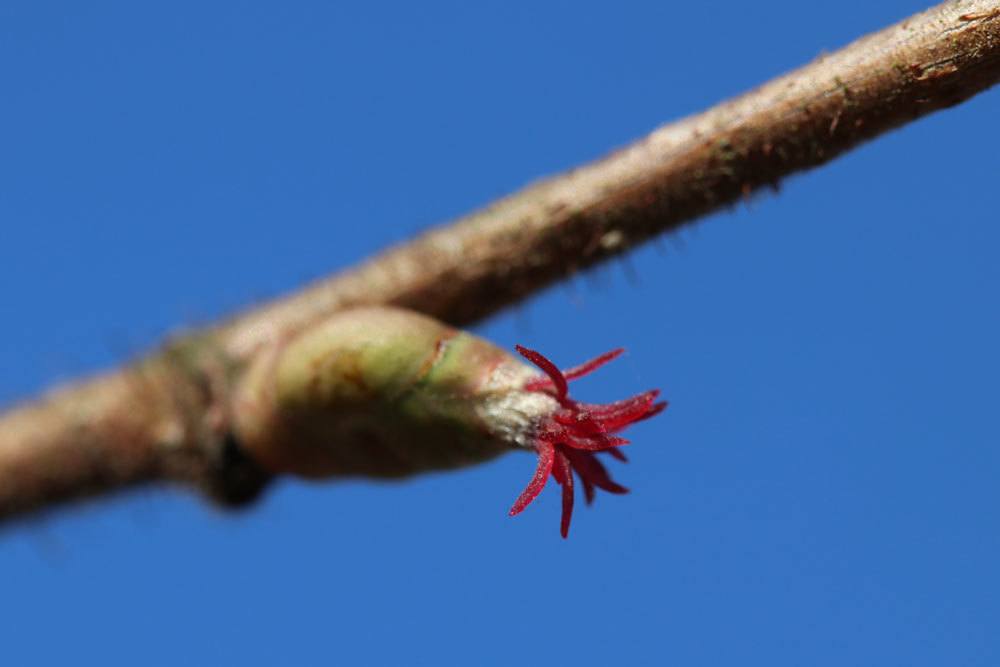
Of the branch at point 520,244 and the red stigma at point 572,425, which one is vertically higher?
the branch at point 520,244

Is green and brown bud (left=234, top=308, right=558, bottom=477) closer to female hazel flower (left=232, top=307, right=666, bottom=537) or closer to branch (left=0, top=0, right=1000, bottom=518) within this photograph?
female hazel flower (left=232, top=307, right=666, bottom=537)

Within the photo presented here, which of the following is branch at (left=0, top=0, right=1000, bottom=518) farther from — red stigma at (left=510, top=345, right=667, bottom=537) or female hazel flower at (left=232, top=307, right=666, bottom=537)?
red stigma at (left=510, top=345, right=667, bottom=537)

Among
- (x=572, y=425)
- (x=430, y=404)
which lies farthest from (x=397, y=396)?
(x=572, y=425)

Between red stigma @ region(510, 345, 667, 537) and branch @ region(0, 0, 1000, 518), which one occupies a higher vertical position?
branch @ region(0, 0, 1000, 518)

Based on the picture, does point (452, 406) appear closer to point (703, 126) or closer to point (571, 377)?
point (571, 377)

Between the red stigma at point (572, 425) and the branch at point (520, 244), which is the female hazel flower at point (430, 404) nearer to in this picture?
the red stigma at point (572, 425)

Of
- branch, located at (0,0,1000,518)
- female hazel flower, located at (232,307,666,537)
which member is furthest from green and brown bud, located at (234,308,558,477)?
branch, located at (0,0,1000,518)

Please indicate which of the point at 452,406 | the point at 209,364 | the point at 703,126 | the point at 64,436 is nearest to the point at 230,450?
the point at 209,364

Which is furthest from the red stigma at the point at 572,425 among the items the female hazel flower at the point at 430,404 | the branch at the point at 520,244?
the branch at the point at 520,244
